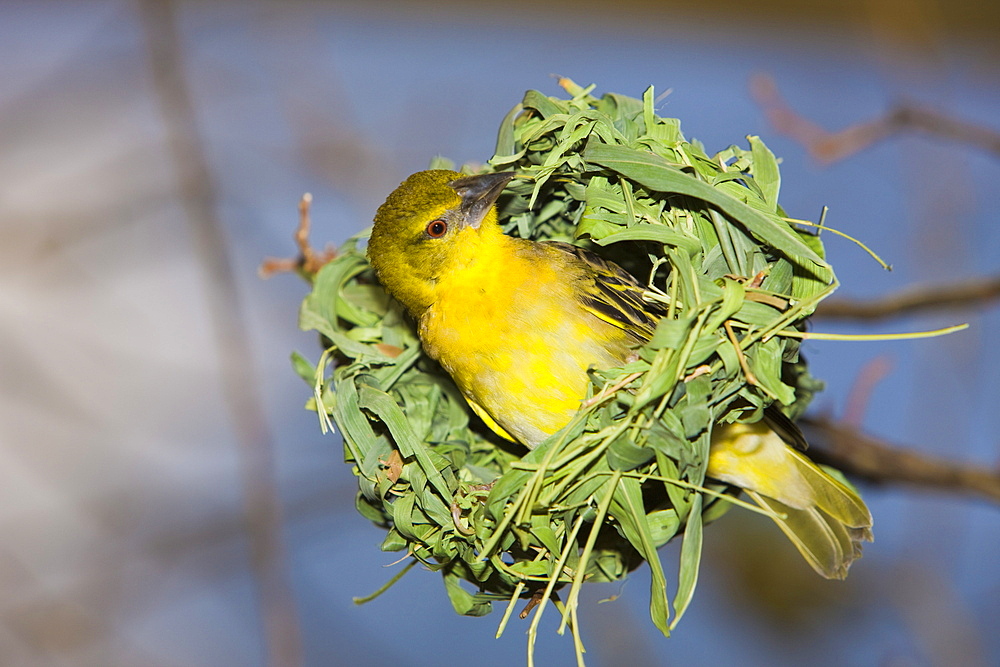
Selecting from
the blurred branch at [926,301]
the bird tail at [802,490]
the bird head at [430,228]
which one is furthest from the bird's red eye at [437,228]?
the blurred branch at [926,301]

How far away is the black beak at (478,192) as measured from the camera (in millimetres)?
1738

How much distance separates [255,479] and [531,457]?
2.18 m

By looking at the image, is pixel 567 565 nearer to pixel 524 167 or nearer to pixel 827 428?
pixel 524 167

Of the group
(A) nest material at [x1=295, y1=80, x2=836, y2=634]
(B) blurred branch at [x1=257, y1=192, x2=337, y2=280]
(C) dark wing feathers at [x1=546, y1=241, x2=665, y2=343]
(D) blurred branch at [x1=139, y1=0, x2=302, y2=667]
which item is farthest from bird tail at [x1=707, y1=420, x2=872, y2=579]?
(D) blurred branch at [x1=139, y1=0, x2=302, y2=667]

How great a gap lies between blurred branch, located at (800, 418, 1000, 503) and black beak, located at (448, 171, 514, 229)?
122 centimetres

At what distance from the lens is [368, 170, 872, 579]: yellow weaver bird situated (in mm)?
1697

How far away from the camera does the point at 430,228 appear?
1.81m

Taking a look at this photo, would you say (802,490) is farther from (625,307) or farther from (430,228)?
(430,228)

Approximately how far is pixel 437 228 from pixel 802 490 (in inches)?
43.2

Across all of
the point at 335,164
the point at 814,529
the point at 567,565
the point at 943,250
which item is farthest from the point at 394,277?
the point at 943,250

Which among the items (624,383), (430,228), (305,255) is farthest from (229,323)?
(624,383)

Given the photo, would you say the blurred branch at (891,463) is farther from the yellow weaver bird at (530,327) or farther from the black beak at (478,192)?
the black beak at (478,192)

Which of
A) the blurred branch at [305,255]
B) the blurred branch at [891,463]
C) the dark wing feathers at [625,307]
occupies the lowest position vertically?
the blurred branch at [891,463]

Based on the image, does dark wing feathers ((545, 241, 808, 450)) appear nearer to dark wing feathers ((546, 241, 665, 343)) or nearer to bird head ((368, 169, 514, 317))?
dark wing feathers ((546, 241, 665, 343))
